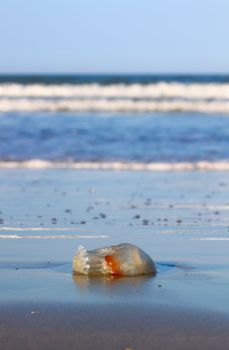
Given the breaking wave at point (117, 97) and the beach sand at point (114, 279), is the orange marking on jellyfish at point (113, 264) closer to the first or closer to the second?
the beach sand at point (114, 279)

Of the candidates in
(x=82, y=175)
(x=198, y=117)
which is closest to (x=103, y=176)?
(x=82, y=175)

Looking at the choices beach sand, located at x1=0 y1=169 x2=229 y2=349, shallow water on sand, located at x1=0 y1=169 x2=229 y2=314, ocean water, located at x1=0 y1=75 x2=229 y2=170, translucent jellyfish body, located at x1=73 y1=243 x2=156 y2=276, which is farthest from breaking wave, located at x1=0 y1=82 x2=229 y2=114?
translucent jellyfish body, located at x1=73 y1=243 x2=156 y2=276

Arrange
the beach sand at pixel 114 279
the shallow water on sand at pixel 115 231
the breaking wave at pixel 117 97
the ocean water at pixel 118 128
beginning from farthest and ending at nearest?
the breaking wave at pixel 117 97 < the ocean water at pixel 118 128 < the shallow water on sand at pixel 115 231 < the beach sand at pixel 114 279

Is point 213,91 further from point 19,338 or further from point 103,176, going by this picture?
point 19,338

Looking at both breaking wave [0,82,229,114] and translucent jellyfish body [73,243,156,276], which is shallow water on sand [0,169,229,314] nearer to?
translucent jellyfish body [73,243,156,276]

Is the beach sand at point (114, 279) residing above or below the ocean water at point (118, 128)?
below

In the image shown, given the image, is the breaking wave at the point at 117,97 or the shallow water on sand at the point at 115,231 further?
the breaking wave at the point at 117,97

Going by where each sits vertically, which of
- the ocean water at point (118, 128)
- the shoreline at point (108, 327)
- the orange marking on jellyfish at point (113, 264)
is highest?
the ocean water at point (118, 128)

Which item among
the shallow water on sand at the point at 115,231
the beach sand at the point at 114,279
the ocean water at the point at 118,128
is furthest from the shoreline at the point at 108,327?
the ocean water at the point at 118,128

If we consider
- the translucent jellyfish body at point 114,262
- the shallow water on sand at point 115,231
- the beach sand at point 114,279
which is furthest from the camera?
the translucent jellyfish body at point 114,262
